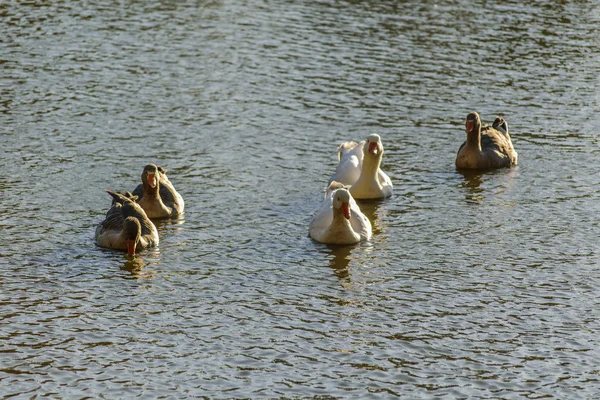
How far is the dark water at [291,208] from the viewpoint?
48.0 feet

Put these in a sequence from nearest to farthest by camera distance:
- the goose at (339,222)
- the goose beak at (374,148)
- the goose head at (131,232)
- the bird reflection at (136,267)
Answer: the bird reflection at (136,267) < the goose head at (131,232) < the goose at (339,222) < the goose beak at (374,148)

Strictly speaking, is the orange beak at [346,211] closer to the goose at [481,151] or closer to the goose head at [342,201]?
the goose head at [342,201]

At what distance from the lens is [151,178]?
2077 cm

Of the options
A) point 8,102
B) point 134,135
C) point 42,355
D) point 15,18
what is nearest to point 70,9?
point 15,18

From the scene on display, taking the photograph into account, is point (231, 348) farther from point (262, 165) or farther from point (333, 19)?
point (333, 19)

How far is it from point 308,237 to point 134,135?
7426 millimetres

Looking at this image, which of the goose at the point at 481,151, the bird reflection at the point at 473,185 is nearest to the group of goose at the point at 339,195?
the goose at the point at 481,151

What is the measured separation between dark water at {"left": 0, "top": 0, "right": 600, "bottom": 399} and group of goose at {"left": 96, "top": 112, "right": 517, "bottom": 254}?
33 cm

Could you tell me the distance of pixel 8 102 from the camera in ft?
92.3

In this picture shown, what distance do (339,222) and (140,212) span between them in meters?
3.55

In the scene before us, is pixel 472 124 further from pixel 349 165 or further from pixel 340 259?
pixel 340 259

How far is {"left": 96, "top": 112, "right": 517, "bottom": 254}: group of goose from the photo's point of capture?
19250 millimetres

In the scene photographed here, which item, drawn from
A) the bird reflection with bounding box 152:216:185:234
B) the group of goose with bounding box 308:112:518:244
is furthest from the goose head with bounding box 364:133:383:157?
the bird reflection with bounding box 152:216:185:234

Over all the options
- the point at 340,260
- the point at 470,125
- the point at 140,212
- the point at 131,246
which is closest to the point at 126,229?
the point at 131,246
